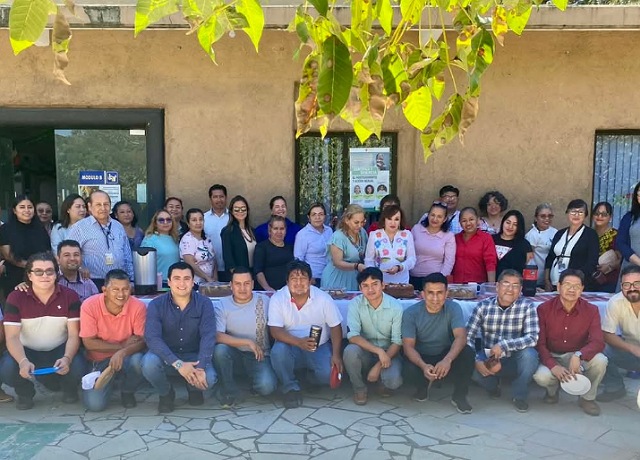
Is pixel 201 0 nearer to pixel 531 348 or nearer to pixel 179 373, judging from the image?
pixel 179 373

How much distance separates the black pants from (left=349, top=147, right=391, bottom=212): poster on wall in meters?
2.95

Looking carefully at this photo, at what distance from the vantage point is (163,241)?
18.5 feet

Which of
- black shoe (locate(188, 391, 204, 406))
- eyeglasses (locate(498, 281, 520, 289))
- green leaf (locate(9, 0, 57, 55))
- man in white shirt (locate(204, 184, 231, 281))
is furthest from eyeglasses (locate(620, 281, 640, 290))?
green leaf (locate(9, 0, 57, 55))

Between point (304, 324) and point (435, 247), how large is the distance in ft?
5.30

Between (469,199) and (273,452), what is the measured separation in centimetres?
442

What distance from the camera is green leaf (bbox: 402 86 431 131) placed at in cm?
192

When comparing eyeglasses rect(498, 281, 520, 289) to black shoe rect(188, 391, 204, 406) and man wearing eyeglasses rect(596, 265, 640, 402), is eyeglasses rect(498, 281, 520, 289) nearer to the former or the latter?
man wearing eyeglasses rect(596, 265, 640, 402)

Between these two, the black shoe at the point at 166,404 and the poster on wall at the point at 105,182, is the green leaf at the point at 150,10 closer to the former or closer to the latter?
the black shoe at the point at 166,404

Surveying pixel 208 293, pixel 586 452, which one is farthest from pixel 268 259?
pixel 586 452

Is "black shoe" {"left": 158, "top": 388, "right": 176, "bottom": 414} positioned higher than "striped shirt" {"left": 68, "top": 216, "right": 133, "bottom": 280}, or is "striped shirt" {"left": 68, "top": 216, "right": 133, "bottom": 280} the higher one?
"striped shirt" {"left": 68, "top": 216, "right": 133, "bottom": 280}

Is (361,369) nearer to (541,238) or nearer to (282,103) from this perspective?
(541,238)

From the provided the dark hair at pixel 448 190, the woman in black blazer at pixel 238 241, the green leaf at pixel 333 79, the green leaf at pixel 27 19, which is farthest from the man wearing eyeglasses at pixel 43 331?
the dark hair at pixel 448 190

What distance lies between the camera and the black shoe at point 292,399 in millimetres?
4598

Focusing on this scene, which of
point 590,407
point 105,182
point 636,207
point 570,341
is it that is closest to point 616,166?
point 636,207
